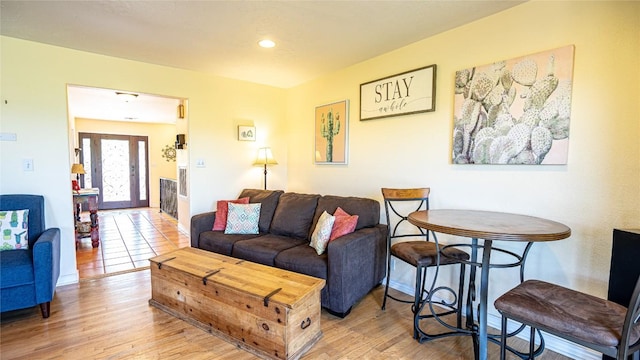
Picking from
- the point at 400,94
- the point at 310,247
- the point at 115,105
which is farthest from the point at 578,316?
the point at 115,105

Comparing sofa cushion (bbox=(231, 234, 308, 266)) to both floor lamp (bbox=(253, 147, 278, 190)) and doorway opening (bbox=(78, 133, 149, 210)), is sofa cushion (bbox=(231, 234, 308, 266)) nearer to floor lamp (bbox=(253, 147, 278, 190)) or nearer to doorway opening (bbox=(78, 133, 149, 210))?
floor lamp (bbox=(253, 147, 278, 190))

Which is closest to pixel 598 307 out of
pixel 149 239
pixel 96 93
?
pixel 149 239

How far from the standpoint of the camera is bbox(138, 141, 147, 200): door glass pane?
794 centimetres

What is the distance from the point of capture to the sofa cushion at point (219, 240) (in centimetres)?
303

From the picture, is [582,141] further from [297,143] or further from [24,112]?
[24,112]

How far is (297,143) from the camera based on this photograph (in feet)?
14.1

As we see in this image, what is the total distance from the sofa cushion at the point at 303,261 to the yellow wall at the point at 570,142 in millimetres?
1002

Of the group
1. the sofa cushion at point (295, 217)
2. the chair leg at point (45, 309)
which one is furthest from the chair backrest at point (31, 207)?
the sofa cushion at point (295, 217)

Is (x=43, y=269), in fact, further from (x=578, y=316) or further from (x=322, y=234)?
(x=578, y=316)

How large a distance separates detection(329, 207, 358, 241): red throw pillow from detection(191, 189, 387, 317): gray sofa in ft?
0.25

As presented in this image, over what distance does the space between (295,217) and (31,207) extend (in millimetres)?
2398

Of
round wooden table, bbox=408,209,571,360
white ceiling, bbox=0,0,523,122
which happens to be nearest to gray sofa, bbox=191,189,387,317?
round wooden table, bbox=408,209,571,360

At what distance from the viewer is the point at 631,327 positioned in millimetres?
1140

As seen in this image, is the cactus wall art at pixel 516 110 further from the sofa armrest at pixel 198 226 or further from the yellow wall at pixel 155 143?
the yellow wall at pixel 155 143
